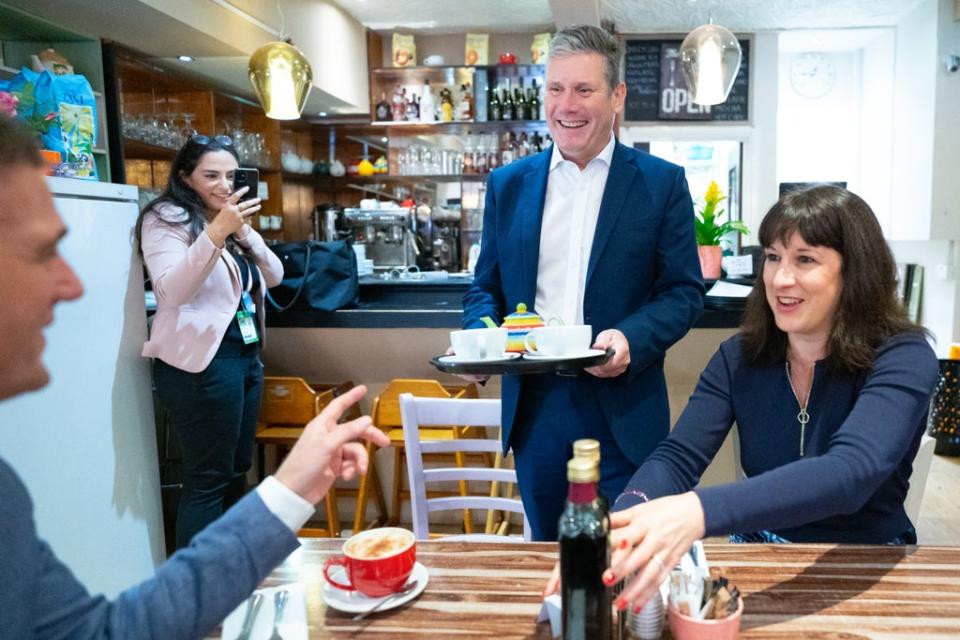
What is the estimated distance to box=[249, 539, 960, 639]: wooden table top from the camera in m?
0.90

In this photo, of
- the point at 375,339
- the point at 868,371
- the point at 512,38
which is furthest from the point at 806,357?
the point at 512,38

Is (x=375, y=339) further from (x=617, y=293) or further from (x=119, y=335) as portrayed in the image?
(x=617, y=293)

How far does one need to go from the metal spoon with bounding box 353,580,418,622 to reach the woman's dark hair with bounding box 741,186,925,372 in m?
0.85

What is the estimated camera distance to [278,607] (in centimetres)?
94

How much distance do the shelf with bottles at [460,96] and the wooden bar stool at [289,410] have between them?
3.34m

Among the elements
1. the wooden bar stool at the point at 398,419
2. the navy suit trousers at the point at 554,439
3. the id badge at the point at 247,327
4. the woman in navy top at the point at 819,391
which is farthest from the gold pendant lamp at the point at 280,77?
the woman in navy top at the point at 819,391

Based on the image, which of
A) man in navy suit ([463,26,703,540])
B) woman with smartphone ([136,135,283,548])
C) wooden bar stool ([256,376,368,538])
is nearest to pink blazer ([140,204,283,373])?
woman with smartphone ([136,135,283,548])

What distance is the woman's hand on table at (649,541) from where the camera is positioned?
0.81m

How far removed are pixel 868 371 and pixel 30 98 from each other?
246 centimetres

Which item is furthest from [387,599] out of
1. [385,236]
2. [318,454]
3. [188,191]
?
[385,236]

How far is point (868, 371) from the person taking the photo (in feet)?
4.12

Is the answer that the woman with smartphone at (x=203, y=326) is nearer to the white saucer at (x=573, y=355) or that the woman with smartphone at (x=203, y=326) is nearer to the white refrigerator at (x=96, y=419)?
the white refrigerator at (x=96, y=419)

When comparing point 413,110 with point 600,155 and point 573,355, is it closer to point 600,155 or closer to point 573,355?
point 600,155

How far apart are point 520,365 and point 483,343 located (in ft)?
0.38
